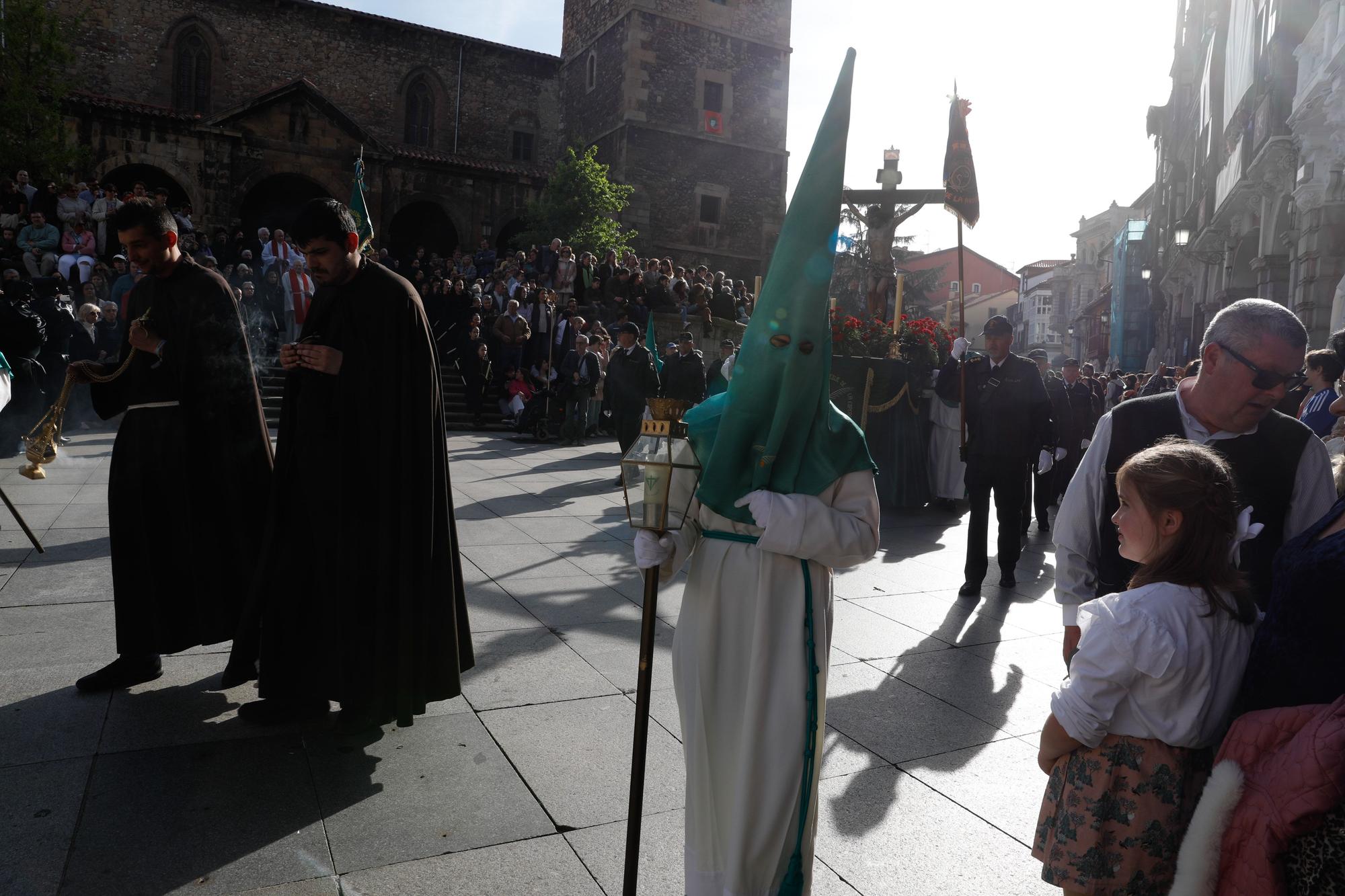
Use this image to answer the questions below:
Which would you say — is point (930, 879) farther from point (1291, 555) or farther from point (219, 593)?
point (219, 593)

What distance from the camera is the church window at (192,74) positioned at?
98.6 ft

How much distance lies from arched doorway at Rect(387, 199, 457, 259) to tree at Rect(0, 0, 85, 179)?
31.5 ft

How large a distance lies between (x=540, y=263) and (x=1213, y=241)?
1970cm

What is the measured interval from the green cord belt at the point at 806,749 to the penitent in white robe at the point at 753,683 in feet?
0.04

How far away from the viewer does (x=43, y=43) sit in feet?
73.2

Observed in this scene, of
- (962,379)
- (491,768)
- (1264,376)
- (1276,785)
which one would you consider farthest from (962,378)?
(1276,785)

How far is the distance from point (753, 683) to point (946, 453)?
8374 mm

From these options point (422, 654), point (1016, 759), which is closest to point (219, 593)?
point (422, 654)

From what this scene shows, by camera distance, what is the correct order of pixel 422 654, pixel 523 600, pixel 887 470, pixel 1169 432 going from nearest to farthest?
pixel 1169 432 → pixel 422 654 → pixel 523 600 → pixel 887 470

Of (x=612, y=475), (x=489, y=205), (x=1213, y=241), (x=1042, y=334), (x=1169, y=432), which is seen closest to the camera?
(x=1169, y=432)

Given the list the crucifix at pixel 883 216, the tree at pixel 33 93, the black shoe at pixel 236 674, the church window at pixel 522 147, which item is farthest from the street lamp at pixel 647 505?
the church window at pixel 522 147

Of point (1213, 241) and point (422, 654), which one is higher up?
point (1213, 241)

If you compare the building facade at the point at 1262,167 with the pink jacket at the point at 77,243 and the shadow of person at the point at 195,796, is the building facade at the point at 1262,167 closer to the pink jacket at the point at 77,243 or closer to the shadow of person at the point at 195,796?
the shadow of person at the point at 195,796

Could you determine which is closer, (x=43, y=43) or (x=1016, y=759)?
(x=1016, y=759)
